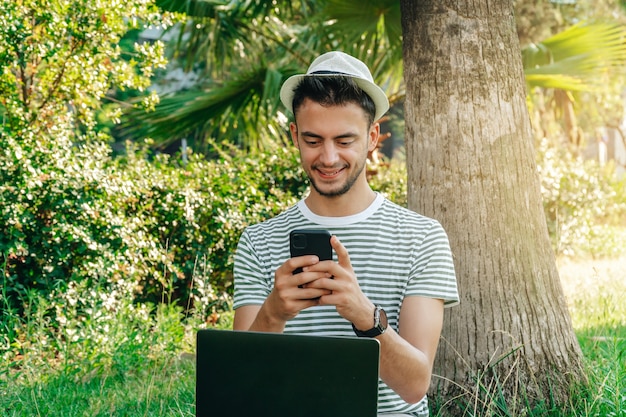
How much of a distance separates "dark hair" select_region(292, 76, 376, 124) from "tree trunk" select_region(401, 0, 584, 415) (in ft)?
4.11

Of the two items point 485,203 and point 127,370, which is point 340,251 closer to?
point 485,203

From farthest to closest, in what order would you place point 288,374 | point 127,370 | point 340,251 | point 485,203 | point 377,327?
point 127,370, point 485,203, point 377,327, point 340,251, point 288,374

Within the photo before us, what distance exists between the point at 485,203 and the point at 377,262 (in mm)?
1281

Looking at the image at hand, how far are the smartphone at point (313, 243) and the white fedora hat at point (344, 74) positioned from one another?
0.67 m

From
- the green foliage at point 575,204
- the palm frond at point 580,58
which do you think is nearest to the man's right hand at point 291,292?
the palm frond at point 580,58

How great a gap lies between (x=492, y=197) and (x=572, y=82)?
11.5 feet

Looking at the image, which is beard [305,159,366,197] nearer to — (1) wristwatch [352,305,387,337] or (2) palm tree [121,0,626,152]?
(1) wristwatch [352,305,387,337]

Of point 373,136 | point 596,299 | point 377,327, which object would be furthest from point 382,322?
point 596,299

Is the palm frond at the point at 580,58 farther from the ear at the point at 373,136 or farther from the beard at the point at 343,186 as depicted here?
the beard at the point at 343,186

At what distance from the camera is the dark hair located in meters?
2.44

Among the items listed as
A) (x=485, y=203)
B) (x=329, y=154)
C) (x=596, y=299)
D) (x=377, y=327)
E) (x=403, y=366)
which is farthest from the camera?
(x=596, y=299)

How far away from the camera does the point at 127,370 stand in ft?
15.2

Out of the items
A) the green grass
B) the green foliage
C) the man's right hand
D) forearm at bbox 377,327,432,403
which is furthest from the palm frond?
the man's right hand

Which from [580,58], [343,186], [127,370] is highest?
[580,58]
